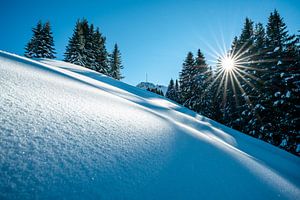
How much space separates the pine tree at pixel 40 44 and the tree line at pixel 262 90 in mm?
25123

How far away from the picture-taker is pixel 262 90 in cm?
1448

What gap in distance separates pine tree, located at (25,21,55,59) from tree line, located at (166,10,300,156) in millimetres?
25123

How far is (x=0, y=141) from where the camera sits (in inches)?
55.9

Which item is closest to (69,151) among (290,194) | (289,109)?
(290,194)

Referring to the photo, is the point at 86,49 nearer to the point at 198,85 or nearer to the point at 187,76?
the point at 187,76

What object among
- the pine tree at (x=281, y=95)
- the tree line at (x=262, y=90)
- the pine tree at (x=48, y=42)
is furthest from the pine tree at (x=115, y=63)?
the pine tree at (x=281, y=95)

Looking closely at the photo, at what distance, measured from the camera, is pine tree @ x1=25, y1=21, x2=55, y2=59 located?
2544cm

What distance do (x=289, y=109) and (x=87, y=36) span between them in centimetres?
3115

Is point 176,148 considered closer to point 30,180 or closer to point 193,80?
point 30,180

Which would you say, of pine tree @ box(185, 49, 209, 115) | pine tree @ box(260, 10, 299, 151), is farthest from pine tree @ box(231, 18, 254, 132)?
pine tree @ box(185, 49, 209, 115)

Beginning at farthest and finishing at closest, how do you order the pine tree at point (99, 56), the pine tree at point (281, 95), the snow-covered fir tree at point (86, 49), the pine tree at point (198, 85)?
1. the pine tree at point (99, 56)
2. the snow-covered fir tree at point (86, 49)
3. the pine tree at point (198, 85)
4. the pine tree at point (281, 95)

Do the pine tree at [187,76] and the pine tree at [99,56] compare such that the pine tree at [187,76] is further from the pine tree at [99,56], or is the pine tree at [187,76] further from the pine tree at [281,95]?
the pine tree at [99,56]

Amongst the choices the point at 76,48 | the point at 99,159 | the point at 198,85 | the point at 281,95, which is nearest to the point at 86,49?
the point at 76,48

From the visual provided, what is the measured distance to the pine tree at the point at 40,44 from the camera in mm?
25438
